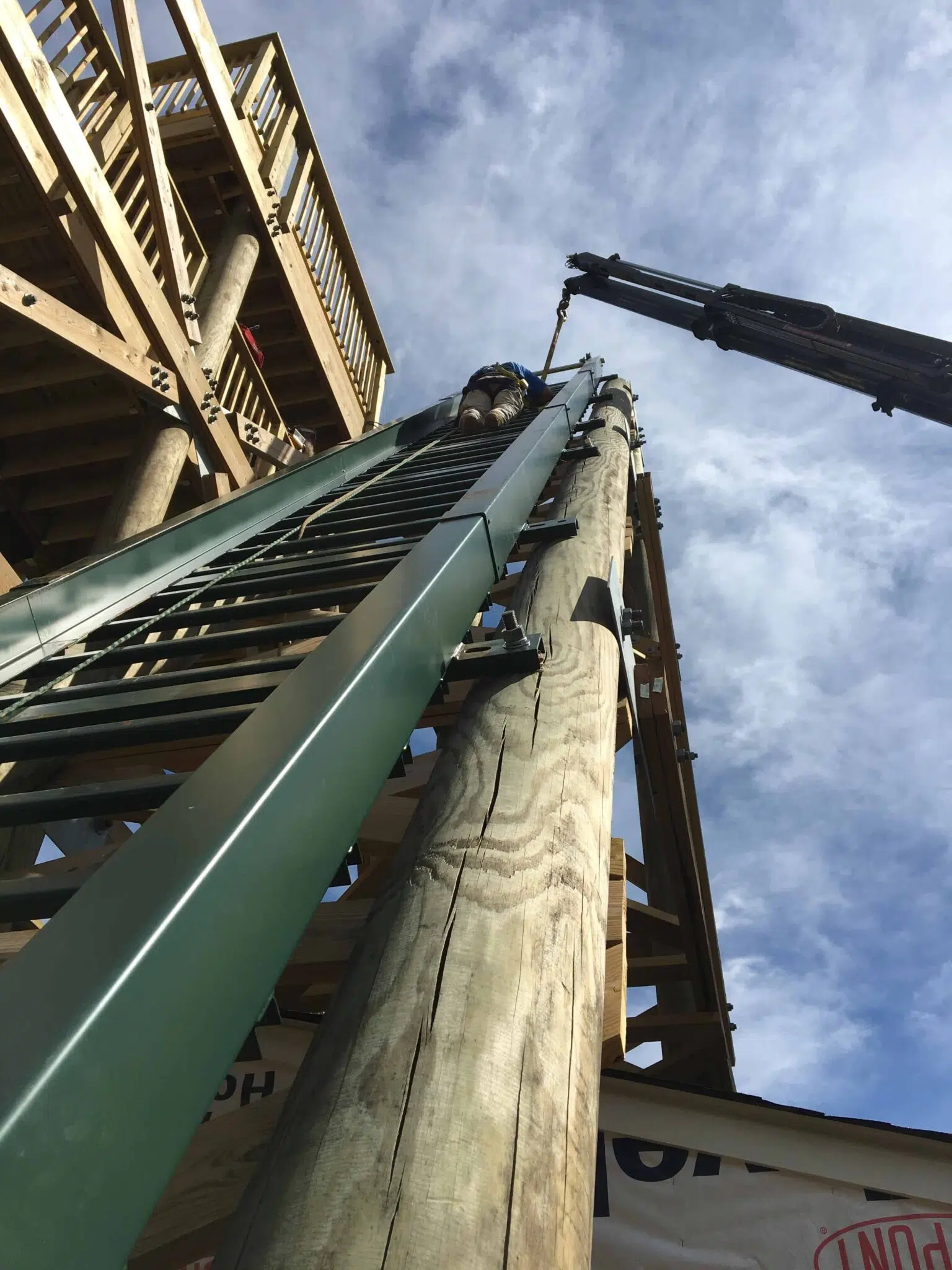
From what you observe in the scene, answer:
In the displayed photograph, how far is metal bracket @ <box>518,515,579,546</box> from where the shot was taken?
3451 mm

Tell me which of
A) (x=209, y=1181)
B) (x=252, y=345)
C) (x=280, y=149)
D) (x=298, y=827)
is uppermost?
→ (x=280, y=149)

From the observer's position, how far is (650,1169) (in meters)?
Result: 2.50

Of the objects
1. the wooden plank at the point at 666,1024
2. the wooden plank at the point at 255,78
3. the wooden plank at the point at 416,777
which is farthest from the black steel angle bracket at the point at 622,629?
the wooden plank at the point at 255,78

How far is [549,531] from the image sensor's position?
11.4 feet

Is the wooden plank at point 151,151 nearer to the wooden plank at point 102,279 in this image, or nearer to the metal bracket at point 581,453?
the wooden plank at point 102,279

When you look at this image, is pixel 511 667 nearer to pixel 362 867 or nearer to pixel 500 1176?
pixel 362 867

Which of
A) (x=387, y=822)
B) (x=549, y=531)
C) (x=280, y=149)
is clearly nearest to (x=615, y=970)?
(x=387, y=822)

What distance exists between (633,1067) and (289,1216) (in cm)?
236

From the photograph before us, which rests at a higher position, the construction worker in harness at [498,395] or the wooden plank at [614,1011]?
the construction worker in harness at [498,395]

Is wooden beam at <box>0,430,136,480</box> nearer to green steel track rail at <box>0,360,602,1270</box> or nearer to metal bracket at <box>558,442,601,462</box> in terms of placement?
metal bracket at <box>558,442,601,462</box>

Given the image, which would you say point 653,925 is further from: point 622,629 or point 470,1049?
point 470,1049

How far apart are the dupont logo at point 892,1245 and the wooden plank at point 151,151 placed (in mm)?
5384

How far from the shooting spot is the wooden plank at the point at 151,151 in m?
5.02

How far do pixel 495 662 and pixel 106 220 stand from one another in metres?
3.81
